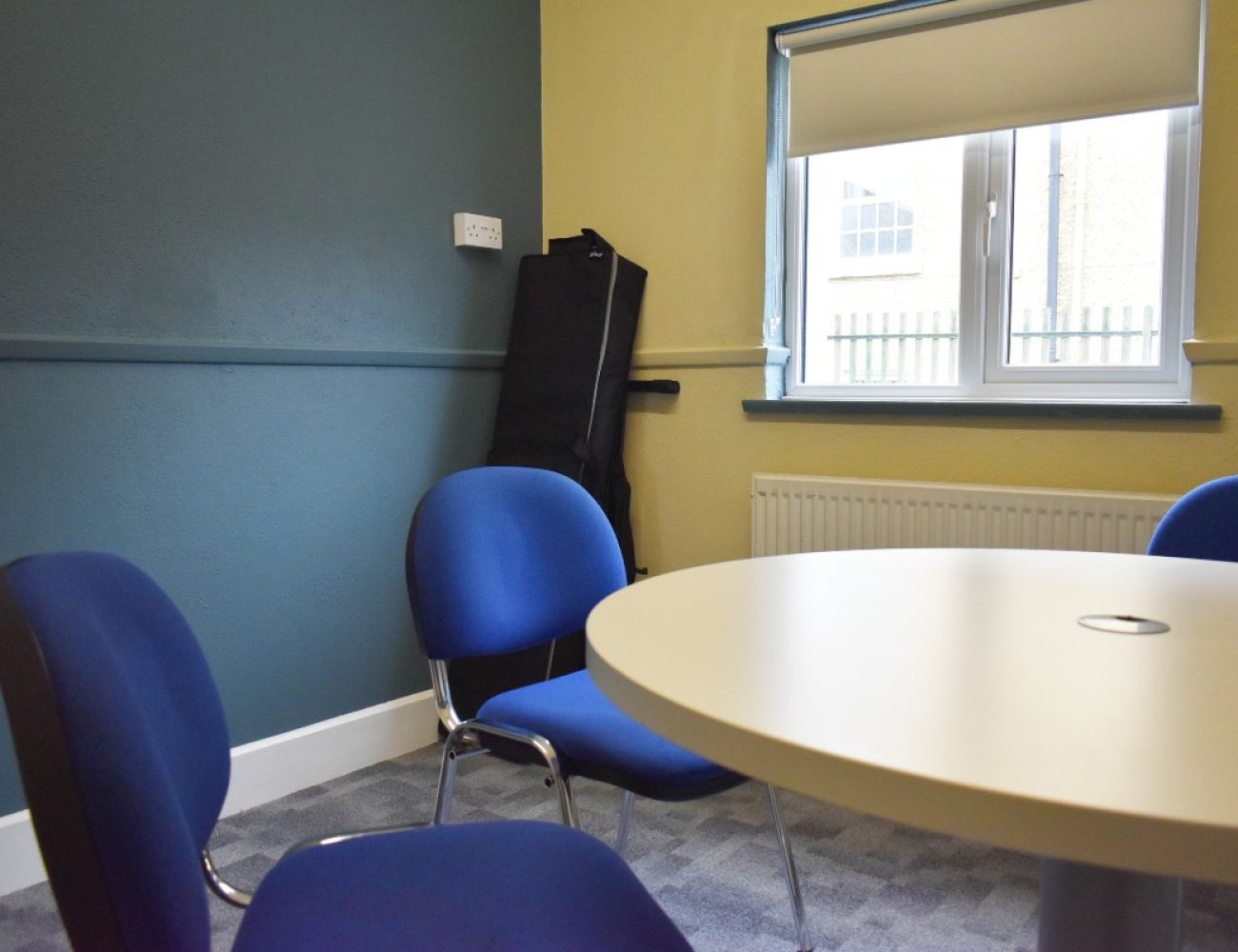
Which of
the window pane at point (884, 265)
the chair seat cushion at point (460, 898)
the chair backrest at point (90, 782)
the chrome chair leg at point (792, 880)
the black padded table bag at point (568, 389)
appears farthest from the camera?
the black padded table bag at point (568, 389)

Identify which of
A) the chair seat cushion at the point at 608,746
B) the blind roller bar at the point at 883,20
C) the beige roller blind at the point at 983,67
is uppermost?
the blind roller bar at the point at 883,20

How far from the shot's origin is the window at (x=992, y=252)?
239 cm

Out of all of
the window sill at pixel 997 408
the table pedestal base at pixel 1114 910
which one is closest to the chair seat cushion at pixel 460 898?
the table pedestal base at pixel 1114 910

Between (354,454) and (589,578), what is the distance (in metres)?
1.15

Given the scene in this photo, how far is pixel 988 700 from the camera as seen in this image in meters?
0.77

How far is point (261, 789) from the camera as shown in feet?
8.11

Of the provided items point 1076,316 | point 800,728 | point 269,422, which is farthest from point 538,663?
point 800,728

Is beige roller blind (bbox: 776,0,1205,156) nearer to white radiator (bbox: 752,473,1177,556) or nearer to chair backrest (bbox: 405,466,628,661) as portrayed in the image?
white radiator (bbox: 752,473,1177,556)

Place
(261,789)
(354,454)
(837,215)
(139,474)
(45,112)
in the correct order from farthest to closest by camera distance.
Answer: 1. (837,215)
2. (354,454)
3. (261,789)
4. (139,474)
5. (45,112)

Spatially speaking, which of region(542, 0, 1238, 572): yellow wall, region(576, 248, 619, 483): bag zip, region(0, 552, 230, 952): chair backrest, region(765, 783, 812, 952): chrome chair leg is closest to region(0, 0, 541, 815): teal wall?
region(542, 0, 1238, 572): yellow wall

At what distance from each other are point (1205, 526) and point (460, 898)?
55.8 inches

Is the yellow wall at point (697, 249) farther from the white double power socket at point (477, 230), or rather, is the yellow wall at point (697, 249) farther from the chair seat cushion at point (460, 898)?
the chair seat cushion at point (460, 898)

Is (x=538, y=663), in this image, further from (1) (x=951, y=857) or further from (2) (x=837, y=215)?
(2) (x=837, y=215)

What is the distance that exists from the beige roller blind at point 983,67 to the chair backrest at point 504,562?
56.5 inches
